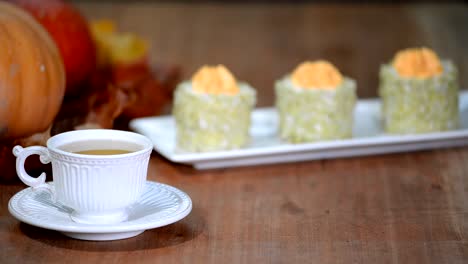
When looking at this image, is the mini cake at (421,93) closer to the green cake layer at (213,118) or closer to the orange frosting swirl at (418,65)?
the orange frosting swirl at (418,65)

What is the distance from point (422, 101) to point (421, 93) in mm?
16

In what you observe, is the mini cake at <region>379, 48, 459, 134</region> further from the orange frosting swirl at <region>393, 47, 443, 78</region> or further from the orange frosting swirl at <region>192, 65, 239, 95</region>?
the orange frosting swirl at <region>192, 65, 239, 95</region>

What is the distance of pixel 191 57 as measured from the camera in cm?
216

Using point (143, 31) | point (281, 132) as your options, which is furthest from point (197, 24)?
point (281, 132)

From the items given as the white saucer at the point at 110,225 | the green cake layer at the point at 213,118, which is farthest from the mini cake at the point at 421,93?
the white saucer at the point at 110,225

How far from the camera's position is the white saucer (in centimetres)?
102

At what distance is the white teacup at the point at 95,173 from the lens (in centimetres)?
101

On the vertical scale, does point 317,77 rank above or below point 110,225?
above

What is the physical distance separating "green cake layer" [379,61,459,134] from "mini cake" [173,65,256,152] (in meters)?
0.28

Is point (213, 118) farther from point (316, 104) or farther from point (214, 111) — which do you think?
point (316, 104)

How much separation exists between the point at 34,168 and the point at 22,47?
19cm

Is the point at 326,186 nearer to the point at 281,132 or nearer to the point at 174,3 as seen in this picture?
the point at 281,132

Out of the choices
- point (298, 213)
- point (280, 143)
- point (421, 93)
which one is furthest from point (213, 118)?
point (421, 93)

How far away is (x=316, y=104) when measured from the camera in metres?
1.46
